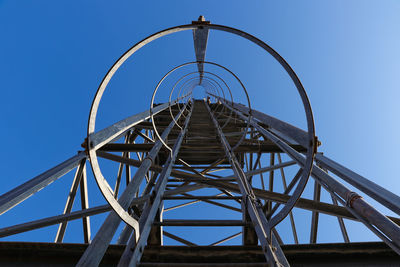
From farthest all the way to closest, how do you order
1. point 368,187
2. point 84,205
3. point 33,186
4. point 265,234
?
point 84,205
point 33,186
point 368,187
point 265,234

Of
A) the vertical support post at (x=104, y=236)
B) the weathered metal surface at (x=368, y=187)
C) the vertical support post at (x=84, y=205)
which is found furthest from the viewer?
the vertical support post at (x=84, y=205)

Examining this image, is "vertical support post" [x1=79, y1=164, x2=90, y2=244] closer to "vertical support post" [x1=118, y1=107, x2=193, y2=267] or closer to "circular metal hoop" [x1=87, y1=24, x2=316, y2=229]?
"vertical support post" [x1=118, y1=107, x2=193, y2=267]

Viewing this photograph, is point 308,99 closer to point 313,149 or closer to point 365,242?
point 313,149

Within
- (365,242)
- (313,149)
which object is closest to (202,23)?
(313,149)

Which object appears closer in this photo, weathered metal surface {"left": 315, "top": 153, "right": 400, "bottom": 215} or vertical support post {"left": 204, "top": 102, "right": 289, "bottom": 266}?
vertical support post {"left": 204, "top": 102, "right": 289, "bottom": 266}

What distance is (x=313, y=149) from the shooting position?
70.8 inches

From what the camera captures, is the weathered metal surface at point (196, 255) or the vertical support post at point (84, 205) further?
the vertical support post at point (84, 205)

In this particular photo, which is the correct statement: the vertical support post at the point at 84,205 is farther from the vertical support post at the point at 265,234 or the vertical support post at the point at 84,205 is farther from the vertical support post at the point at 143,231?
the vertical support post at the point at 265,234

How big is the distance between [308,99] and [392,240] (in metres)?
0.98

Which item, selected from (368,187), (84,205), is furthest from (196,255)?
(84,205)

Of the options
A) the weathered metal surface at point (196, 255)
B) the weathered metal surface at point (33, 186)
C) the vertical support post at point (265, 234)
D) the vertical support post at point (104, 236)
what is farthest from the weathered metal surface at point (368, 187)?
the weathered metal surface at point (33, 186)

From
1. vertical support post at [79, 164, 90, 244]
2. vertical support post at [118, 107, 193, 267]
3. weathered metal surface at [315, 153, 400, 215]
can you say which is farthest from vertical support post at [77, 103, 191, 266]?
weathered metal surface at [315, 153, 400, 215]

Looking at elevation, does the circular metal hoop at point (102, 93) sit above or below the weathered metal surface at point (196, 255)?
above

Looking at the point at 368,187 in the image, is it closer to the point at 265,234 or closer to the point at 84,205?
the point at 265,234
